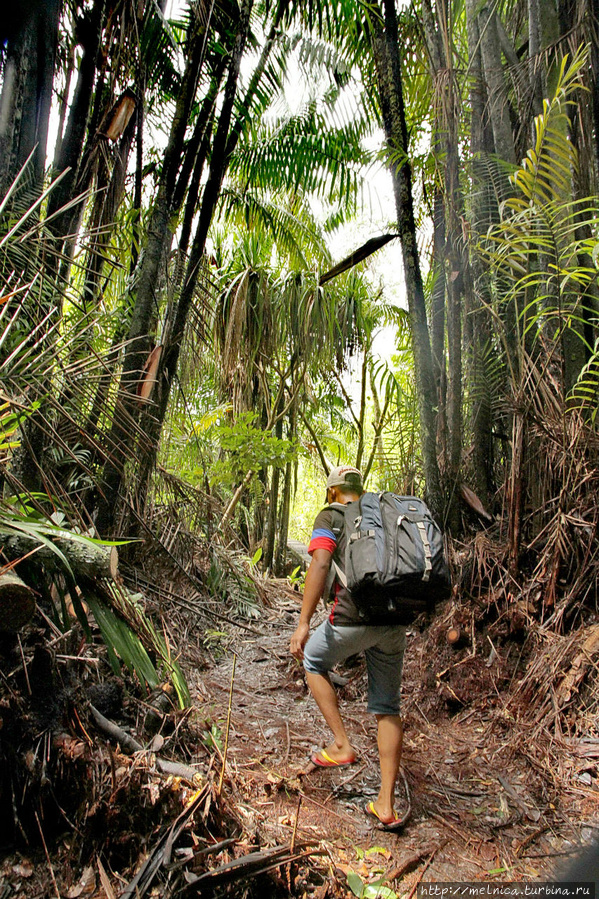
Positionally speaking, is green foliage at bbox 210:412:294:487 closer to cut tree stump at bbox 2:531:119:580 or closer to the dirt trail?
the dirt trail

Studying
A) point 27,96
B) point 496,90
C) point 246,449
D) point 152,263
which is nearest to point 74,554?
point 27,96

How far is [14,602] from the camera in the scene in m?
1.44

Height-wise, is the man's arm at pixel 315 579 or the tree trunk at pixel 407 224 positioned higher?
the tree trunk at pixel 407 224

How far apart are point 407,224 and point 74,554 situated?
10.4ft

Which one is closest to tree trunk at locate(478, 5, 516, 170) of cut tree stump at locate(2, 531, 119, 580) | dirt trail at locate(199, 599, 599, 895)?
dirt trail at locate(199, 599, 599, 895)

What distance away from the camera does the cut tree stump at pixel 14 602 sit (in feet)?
4.65

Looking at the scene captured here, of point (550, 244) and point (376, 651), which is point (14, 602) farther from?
point (550, 244)

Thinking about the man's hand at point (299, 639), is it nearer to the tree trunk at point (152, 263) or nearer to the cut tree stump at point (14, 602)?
the cut tree stump at point (14, 602)

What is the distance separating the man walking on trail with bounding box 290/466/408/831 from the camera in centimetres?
219

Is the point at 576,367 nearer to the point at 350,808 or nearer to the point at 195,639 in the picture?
the point at 350,808

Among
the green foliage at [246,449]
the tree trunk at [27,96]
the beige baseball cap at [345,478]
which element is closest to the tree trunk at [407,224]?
the beige baseball cap at [345,478]

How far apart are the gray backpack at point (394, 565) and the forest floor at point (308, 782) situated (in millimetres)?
715

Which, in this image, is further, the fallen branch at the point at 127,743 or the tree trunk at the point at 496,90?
the tree trunk at the point at 496,90

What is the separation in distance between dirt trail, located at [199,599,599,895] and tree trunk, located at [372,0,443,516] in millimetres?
1248
